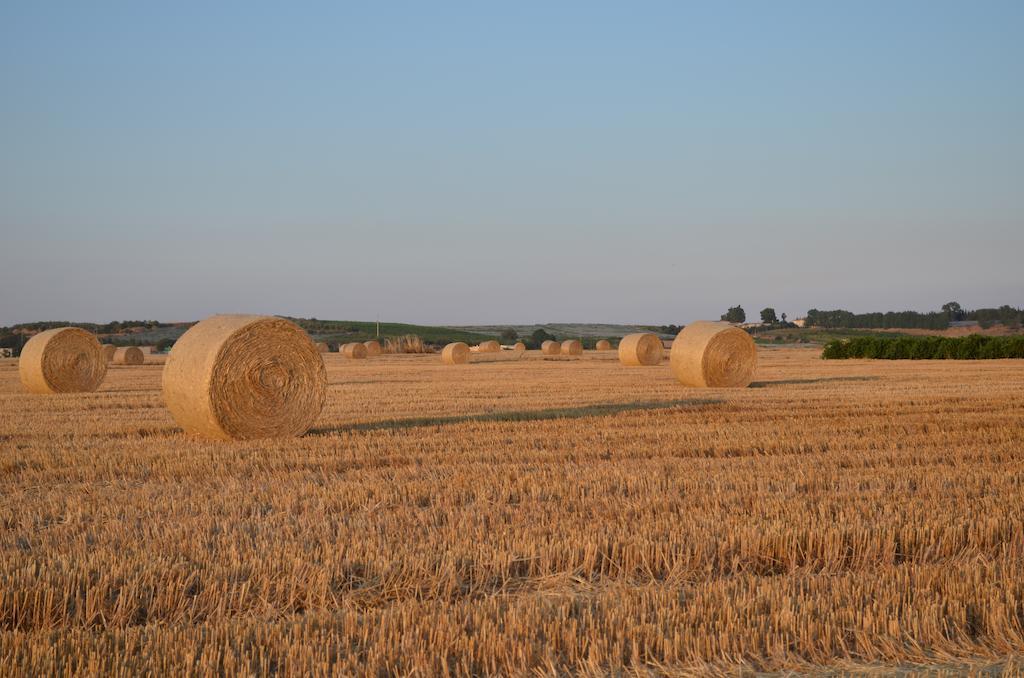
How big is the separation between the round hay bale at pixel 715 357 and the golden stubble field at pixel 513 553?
28.2 feet

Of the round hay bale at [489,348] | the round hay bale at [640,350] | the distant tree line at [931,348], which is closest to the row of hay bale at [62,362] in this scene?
the round hay bale at [640,350]

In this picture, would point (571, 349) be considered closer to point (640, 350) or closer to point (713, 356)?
point (640, 350)

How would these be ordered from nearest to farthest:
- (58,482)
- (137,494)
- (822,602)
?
(822,602), (137,494), (58,482)

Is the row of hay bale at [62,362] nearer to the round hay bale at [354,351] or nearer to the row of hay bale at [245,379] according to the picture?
the row of hay bale at [245,379]

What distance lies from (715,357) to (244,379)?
10869 millimetres

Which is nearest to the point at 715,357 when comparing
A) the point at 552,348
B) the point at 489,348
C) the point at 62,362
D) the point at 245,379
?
the point at 245,379

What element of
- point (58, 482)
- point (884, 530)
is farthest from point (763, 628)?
point (58, 482)

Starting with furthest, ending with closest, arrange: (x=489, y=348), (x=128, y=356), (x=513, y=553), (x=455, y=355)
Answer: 1. (x=489, y=348)
2. (x=455, y=355)
3. (x=128, y=356)
4. (x=513, y=553)

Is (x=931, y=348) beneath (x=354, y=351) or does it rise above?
above

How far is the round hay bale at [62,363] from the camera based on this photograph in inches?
737

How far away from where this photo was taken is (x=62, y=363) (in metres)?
19.0

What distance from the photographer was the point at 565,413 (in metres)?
13.3

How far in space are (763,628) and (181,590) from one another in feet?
8.83

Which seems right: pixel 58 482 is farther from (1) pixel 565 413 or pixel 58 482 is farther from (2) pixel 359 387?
(2) pixel 359 387
